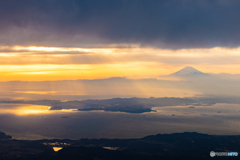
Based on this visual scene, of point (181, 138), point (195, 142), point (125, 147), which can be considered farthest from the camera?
point (181, 138)

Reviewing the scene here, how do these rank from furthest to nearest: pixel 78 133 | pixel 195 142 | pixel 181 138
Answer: pixel 78 133, pixel 181 138, pixel 195 142

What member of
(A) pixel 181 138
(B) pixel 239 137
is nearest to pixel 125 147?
(A) pixel 181 138

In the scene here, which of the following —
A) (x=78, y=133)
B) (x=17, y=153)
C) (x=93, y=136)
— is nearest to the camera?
(x=17, y=153)

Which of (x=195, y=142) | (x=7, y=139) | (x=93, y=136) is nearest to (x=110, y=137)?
(x=93, y=136)

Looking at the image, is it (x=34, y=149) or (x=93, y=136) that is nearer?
(x=34, y=149)

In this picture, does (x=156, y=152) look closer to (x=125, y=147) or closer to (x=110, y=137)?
(x=125, y=147)

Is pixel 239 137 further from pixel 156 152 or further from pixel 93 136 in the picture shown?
pixel 93 136

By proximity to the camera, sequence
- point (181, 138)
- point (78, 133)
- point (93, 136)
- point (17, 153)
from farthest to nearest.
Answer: point (78, 133) < point (93, 136) < point (181, 138) < point (17, 153)
